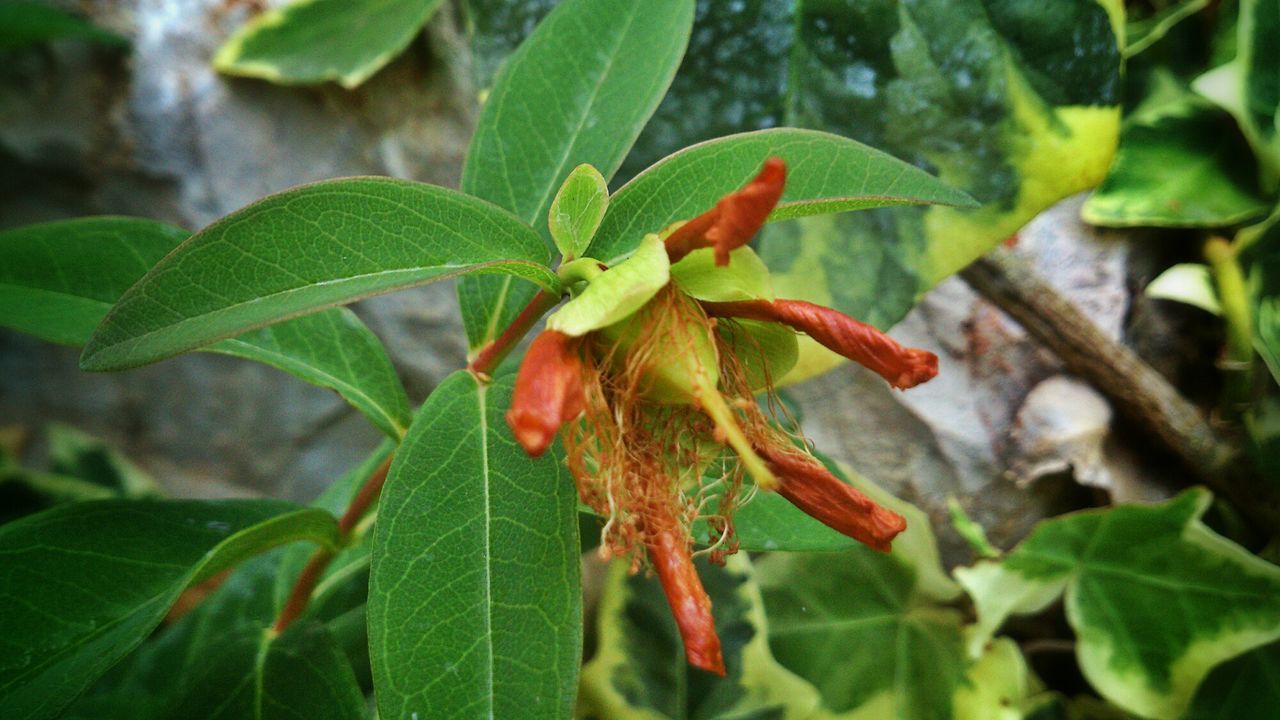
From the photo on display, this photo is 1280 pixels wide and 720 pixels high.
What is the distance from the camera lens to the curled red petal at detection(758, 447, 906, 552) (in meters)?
0.47

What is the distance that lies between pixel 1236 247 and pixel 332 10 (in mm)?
1189

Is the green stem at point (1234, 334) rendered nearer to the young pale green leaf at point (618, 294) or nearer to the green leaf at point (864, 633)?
the green leaf at point (864, 633)

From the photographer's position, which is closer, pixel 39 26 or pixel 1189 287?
pixel 1189 287

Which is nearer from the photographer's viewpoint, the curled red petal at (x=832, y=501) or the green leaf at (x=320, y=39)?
the curled red petal at (x=832, y=501)

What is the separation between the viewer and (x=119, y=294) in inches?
27.0

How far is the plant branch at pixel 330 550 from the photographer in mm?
700

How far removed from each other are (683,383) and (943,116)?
49cm

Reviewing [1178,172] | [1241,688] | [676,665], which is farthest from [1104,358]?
[676,665]

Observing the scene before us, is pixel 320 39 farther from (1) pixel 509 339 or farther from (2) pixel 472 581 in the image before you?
(2) pixel 472 581

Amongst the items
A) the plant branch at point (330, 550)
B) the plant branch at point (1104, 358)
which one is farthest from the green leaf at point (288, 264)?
the plant branch at point (1104, 358)

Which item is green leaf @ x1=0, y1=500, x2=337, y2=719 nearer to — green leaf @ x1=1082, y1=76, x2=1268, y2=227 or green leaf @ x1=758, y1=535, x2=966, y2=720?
green leaf @ x1=758, y1=535, x2=966, y2=720

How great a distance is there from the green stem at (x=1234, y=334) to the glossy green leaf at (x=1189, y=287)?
0.04 ft

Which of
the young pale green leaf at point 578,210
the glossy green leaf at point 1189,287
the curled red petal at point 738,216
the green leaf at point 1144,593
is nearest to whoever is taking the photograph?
the curled red petal at point 738,216

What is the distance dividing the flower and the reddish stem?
0.05 metres
